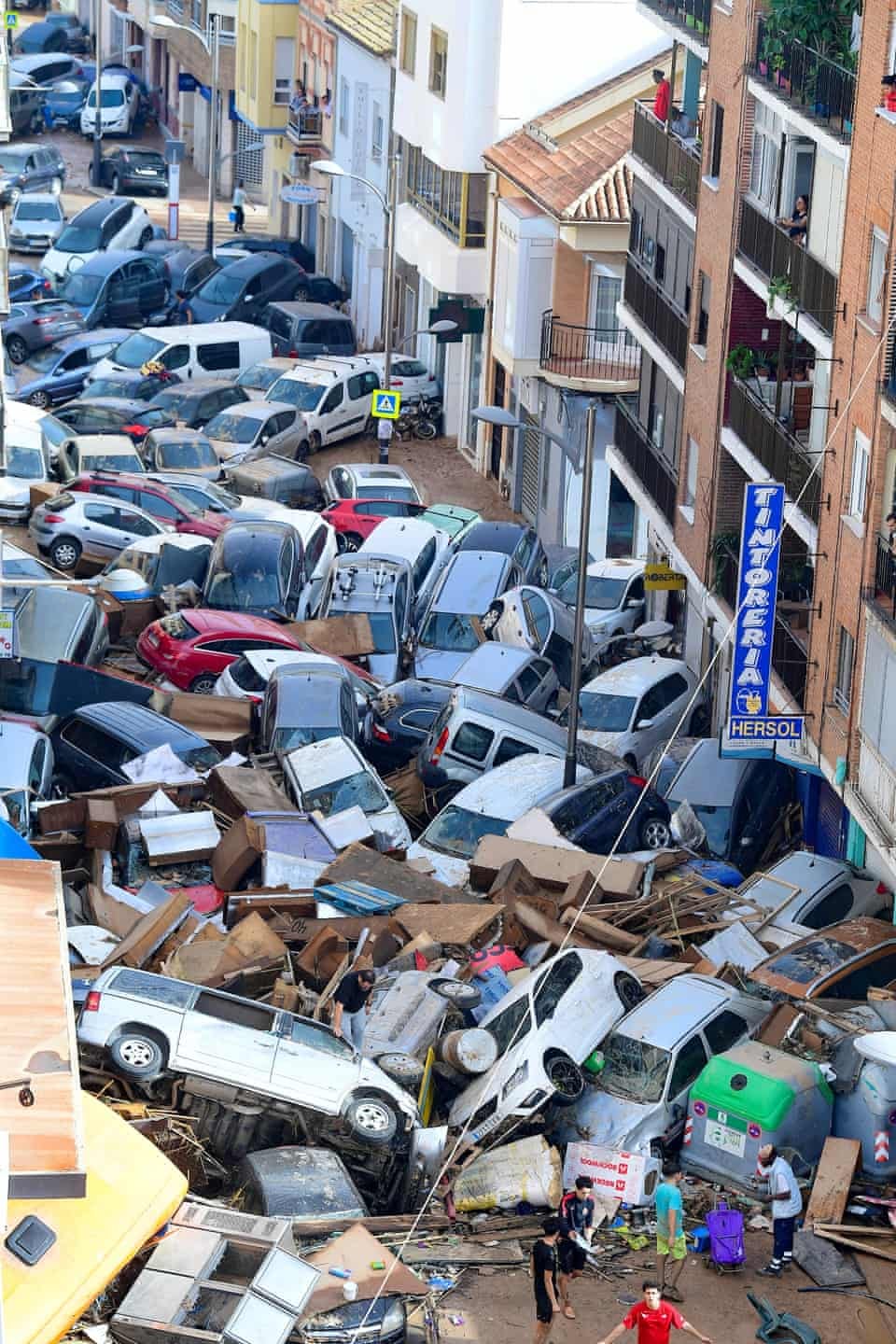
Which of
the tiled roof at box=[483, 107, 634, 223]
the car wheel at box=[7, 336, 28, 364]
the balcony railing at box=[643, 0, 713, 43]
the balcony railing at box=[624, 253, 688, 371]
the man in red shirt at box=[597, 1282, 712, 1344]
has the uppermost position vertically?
the balcony railing at box=[643, 0, 713, 43]

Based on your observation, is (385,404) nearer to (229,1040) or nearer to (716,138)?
(716,138)

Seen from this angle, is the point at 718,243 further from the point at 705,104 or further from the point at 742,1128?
the point at 742,1128

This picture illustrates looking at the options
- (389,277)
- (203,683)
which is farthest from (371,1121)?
(389,277)

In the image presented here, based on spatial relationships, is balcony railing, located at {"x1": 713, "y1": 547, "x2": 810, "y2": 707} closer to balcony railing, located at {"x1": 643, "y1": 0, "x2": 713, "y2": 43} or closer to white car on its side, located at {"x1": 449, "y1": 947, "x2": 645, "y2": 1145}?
white car on its side, located at {"x1": 449, "y1": 947, "x2": 645, "y2": 1145}

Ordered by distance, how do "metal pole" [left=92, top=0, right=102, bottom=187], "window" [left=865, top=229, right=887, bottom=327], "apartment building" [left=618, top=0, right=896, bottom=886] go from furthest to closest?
"metal pole" [left=92, top=0, right=102, bottom=187], "apartment building" [left=618, top=0, right=896, bottom=886], "window" [left=865, top=229, right=887, bottom=327]

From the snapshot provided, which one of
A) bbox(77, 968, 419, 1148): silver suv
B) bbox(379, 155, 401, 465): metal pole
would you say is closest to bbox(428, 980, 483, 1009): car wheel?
bbox(77, 968, 419, 1148): silver suv

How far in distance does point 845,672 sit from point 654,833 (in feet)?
12.5

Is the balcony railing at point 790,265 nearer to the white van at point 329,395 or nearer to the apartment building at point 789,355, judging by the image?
the apartment building at point 789,355

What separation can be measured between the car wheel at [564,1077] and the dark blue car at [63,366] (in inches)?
1236

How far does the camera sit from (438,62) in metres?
47.3

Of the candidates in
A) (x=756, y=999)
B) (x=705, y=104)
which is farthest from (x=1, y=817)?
(x=705, y=104)

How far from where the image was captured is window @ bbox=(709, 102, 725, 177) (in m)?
31.0

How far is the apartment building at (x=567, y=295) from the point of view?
41.0 meters

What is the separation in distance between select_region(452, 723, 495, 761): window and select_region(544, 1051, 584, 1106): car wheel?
9402 millimetres
